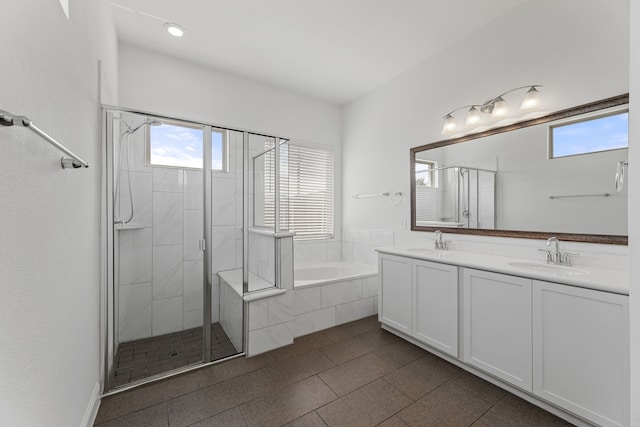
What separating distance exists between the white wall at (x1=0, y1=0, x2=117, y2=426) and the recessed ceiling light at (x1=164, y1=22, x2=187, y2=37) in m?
0.80

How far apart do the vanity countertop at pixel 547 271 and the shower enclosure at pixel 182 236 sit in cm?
162

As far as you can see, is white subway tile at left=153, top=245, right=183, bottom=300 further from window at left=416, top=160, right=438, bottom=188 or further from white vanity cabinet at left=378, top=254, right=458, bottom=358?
window at left=416, top=160, right=438, bottom=188

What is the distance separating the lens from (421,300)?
2338 millimetres

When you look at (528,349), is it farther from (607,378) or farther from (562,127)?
(562,127)

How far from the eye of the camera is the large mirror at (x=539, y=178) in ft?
5.81

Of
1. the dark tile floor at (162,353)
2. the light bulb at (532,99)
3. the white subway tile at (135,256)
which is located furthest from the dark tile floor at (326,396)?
the light bulb at (532,99)

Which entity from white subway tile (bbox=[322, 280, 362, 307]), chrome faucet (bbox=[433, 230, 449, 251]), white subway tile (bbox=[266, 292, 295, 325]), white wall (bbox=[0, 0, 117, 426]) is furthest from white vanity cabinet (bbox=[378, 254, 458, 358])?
white wall (bbox=[0, 0, 117, 426])

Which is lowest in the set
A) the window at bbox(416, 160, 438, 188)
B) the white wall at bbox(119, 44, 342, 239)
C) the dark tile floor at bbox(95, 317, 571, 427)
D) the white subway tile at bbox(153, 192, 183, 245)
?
the dark tile floor at bbox(95, 317, 571, 427)

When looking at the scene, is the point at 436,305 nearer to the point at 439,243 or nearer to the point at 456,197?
the point at 439,243

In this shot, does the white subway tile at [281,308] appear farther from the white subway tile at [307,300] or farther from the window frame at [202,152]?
the window frame at [202,152]

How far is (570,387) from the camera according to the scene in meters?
1.51

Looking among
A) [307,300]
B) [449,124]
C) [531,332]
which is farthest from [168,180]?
[531,332]

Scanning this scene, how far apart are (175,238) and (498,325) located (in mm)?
2626

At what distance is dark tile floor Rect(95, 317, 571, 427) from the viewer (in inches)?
62.7
